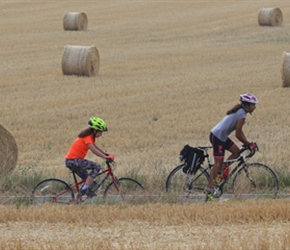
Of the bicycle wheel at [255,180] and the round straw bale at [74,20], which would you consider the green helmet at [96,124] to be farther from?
the round straw bale at [74,20]

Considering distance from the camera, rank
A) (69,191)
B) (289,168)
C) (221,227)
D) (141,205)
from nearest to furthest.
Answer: (221,227)
(141,205)
(69,191)
(289,168)

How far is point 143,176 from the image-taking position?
11.1 meters

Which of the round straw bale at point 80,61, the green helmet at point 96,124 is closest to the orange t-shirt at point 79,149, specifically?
the green helmet at point 96,124

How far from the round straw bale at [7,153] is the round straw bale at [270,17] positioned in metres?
29.7

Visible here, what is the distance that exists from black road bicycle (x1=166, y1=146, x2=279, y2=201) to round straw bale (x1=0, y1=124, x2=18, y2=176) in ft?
9.18

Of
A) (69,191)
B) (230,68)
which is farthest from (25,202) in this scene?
(230,68)

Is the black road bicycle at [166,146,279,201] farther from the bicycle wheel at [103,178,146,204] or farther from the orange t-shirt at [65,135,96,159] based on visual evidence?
the orange t-shirt at [65,135,96,159]

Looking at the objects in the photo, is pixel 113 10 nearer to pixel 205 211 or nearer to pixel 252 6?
pixel 252 6

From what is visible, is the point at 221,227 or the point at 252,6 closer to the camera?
the point at 221,227

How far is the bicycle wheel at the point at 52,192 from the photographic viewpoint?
34.2 feet

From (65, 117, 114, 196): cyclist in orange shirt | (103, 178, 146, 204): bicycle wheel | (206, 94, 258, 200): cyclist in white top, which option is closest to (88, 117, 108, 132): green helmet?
(65, 117, 114, 196): cyclist in orange shirt

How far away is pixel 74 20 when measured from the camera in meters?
42.1

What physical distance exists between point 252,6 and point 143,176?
40.2 metres

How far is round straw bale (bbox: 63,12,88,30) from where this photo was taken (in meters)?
42.0
